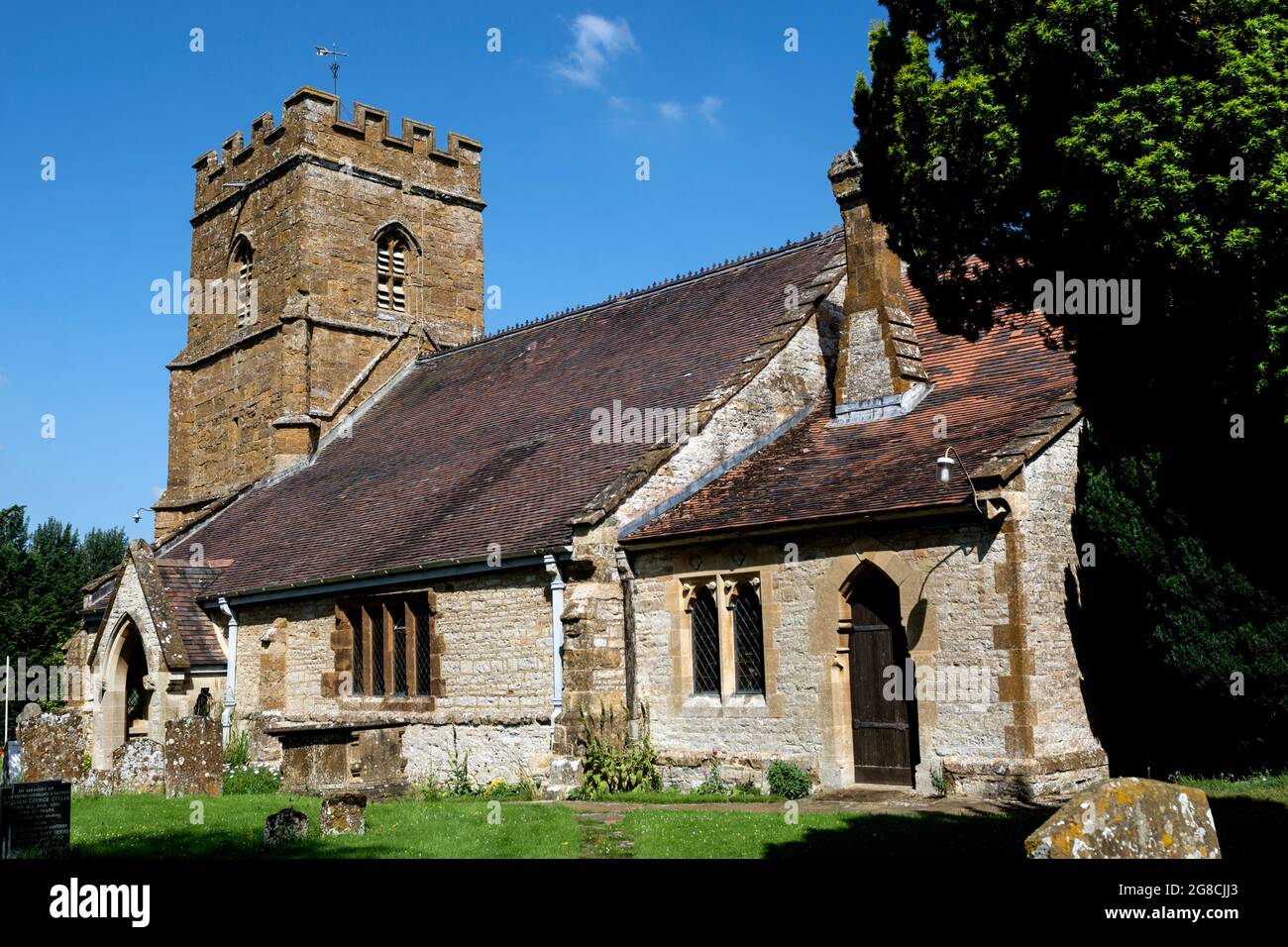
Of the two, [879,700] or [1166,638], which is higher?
[1166,638]

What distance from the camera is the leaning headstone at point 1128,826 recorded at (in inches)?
253

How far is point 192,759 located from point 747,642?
25.8 feet

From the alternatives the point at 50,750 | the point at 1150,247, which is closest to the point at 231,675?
the point at 50,750

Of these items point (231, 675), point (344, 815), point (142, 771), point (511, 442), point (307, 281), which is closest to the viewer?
point (344, 815)

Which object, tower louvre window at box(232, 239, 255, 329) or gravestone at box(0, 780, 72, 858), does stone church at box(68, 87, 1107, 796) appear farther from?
gravestone at box(0, 780, 72, 858)

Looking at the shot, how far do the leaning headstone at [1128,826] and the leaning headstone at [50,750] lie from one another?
14.0 meters

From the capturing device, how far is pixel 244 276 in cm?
3108

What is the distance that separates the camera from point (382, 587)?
18.8 meters

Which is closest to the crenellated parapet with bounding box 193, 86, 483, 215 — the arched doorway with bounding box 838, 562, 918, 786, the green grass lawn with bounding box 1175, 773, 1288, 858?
the arched doorway with bounding box 838, 562, 918, 786

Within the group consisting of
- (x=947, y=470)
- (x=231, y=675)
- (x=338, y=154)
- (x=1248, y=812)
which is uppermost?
(x=338, y=154)

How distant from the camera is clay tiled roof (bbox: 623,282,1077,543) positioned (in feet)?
44.4

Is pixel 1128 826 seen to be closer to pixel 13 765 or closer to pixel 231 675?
pixel 13 765

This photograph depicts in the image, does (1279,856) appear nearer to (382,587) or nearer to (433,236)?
(382,587)
